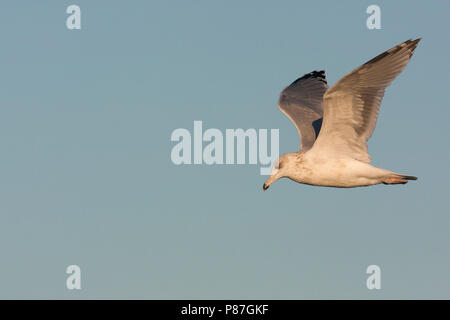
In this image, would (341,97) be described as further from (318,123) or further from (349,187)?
(318,123)

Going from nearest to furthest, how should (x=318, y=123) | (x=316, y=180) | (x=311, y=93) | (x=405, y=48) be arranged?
1. (x=405, y=48)
2. (x=316, y=180)
3. (x=318, y=123)
4. (x=311, y=93)

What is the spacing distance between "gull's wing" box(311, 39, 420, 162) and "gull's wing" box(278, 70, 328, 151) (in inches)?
48.1

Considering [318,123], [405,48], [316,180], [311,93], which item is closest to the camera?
[405,48]

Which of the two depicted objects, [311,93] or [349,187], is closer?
[349,187]

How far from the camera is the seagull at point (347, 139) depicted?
1438cm

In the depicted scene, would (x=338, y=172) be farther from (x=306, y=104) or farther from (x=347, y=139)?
(x=306, y=104)

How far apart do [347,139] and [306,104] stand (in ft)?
10.7

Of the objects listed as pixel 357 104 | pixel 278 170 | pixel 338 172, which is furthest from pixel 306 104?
pixel 357 104

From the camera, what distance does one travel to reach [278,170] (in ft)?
51.4

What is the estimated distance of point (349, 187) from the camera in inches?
614

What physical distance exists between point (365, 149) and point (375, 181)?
26.3 inches

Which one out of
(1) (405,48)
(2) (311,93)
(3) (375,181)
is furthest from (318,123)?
(1) (405,48)

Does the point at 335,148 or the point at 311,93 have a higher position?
the point at 311,93

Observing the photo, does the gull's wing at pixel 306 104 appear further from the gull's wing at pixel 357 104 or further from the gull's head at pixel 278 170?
the gull's wing at pixel 357 104
